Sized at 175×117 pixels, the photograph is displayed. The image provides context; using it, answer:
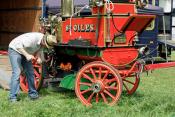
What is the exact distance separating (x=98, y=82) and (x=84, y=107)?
0.50 meters

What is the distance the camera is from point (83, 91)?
7281mm

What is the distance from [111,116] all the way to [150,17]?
1870 mm

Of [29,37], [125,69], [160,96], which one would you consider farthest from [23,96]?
[160,96]

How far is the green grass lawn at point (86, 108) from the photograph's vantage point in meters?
6.34

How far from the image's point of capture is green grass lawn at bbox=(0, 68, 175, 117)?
20.8 ft

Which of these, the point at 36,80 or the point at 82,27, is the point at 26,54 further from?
the point at 36,80

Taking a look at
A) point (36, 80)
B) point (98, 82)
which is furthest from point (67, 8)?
point (98, 82)

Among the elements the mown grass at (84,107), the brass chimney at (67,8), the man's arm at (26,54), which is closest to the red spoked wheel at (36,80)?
the mown grass at (84,107)

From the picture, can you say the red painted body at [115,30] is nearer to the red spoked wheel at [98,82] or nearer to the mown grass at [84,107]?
the red spoked wheel at [98,82]

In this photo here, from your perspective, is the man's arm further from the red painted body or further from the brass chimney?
the brass chimney

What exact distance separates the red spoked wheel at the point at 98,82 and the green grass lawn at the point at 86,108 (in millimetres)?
157

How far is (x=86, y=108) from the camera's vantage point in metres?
6.71

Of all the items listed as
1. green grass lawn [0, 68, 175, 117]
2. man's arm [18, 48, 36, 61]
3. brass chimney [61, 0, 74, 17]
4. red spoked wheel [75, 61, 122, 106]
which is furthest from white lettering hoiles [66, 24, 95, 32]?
green grass lawn [0, 68, 175, 117]

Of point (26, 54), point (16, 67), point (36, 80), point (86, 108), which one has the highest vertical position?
point (26, 54)
